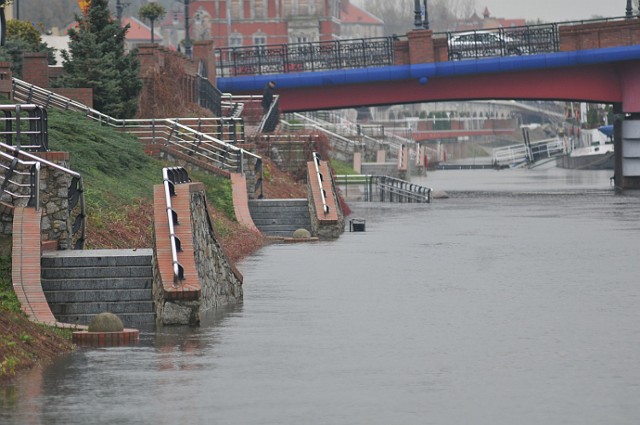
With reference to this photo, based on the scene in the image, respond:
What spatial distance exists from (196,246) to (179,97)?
110 ft

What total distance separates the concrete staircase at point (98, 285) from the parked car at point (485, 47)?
2037 inches

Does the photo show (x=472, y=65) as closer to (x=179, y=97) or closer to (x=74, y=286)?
(x=179, y=97)

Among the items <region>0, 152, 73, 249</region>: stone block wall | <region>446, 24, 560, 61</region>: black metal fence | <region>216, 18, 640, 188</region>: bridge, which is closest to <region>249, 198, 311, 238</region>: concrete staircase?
<region>0, 152, 73, 249</region>: stone block wall

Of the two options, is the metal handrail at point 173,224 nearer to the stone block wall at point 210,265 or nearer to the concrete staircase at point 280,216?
the stone block wall at point 210,265

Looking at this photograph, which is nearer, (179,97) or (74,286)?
(74,286)

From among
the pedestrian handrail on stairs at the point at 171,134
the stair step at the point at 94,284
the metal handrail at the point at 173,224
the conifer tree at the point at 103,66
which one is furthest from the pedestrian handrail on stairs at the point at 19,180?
the conifer tree at the point at 103,66

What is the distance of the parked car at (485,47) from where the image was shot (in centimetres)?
7444

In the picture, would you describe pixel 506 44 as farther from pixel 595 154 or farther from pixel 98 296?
pixel 595 154

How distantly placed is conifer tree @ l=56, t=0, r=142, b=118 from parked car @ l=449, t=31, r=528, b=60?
2683 cm

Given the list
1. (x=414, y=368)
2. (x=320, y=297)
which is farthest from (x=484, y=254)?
(x=414, y=368)

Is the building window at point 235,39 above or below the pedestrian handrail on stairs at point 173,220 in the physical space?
above

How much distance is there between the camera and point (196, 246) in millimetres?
23953

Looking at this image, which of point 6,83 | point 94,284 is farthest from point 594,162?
point 94,284

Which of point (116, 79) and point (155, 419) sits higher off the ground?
point (116, 79)
